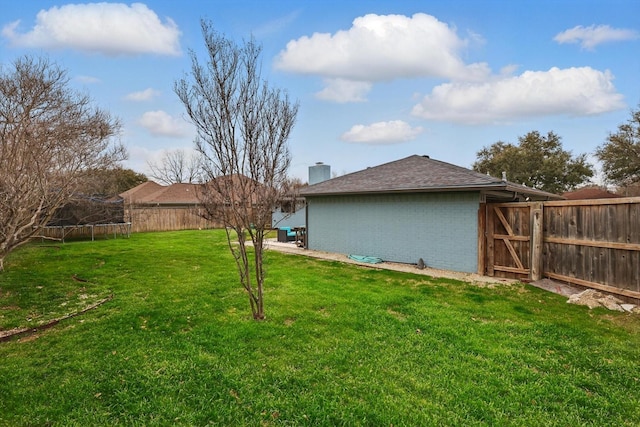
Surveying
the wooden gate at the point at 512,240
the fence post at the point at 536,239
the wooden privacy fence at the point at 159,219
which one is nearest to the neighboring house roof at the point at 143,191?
the wooden privacy fence at the point at 159,219

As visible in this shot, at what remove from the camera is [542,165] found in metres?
26.9

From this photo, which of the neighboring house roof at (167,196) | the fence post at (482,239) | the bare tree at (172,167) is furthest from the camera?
the bare tree at (172,167)

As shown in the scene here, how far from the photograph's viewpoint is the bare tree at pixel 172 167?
1487 inches

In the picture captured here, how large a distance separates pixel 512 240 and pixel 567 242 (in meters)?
1.16

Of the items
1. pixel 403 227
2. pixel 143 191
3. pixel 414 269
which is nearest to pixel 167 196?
pixel 143 191

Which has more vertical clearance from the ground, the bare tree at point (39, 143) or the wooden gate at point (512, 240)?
the bare tree at point (39, 143)

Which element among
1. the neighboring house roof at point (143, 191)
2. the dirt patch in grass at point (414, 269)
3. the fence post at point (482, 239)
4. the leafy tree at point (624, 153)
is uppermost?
the leafy tree at point (624, 153)

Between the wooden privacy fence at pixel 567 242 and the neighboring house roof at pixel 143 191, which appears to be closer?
the wooden privacy fence at pixel 567 242

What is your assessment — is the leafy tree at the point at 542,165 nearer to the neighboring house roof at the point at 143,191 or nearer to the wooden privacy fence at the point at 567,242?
the wooden privacy fence at the point at 567,242

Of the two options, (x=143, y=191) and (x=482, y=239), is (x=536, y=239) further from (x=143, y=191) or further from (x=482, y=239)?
(x=143, y=191)

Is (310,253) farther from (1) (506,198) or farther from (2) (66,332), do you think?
(2) (66,332)

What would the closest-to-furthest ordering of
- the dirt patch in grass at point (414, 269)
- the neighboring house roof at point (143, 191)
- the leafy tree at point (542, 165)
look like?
the dirt patch in grass at point (414, 269) < the leafy tree at point (542, 165) < the neighboring house roof at point (143, 191)

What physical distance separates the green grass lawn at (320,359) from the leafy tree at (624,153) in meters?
22.5

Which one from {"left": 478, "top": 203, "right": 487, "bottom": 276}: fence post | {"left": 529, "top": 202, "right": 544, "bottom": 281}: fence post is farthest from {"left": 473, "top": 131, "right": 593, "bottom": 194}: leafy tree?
{"left": 529, "top": 202, "right": 544, "bottom": 281}: fence post
